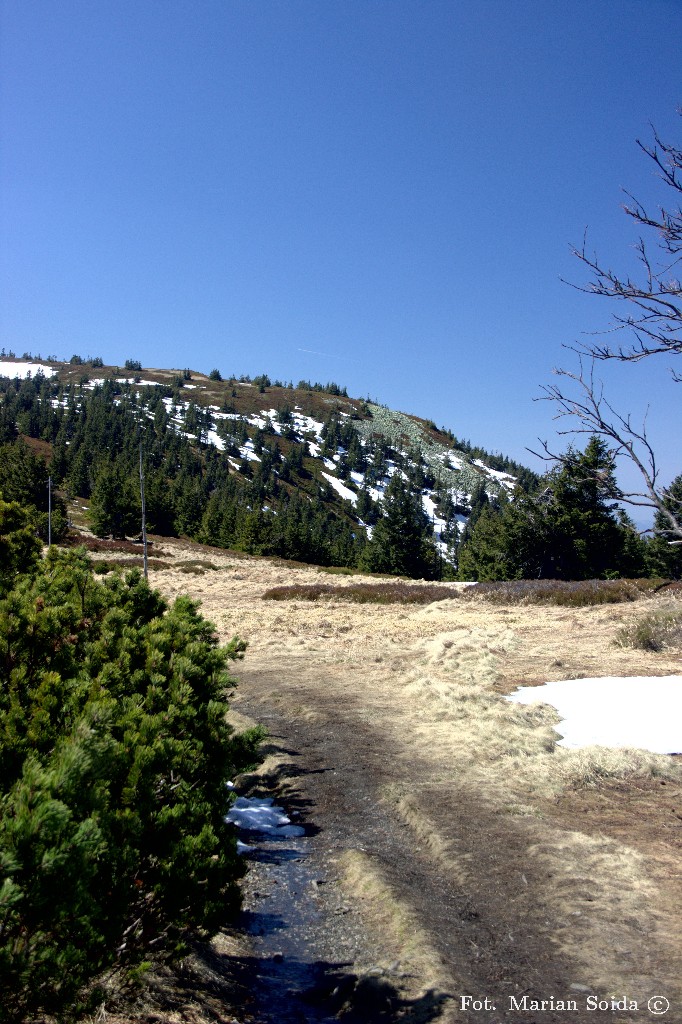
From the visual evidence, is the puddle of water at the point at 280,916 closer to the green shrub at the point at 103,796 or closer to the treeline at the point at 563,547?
the green shrub at the point at 103,796

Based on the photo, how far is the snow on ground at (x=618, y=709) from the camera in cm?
885

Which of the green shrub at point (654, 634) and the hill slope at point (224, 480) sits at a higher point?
the hill slope at point (224, 480)

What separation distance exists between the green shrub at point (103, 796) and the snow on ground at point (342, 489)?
166430 mm

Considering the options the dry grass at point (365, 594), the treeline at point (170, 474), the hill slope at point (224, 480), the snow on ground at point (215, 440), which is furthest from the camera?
the snow on ground at point (215, 440)

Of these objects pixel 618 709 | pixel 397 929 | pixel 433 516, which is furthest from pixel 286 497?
pixel 397 929

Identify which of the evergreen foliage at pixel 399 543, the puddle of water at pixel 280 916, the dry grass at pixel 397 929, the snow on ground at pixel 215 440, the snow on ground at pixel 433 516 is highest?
the snow on ground at pixel 215 440

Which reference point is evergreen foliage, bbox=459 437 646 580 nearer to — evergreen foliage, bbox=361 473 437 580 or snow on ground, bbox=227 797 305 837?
evergreen foliage, bbox=361 473 437 580

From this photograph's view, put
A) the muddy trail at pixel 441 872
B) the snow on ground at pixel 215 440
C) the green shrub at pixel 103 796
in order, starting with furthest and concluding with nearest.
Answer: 1. the snow on ground at pixel 215 440
2. the muddy trail at pixel 441 872
3. the green shrub at pixel 103 796

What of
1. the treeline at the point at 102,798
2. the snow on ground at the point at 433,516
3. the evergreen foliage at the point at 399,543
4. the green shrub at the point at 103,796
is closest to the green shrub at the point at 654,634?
the treeline at the point at 102,798

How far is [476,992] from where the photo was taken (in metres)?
4.13

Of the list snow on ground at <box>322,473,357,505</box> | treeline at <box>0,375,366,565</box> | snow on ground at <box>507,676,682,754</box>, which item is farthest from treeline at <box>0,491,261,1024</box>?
snow on ground at <box>322,473,357,505</box>

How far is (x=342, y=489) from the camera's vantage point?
589ft

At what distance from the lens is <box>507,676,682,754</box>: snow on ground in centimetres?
885

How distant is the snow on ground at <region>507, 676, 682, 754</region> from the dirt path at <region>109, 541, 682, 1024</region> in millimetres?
472
